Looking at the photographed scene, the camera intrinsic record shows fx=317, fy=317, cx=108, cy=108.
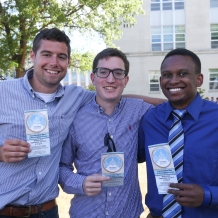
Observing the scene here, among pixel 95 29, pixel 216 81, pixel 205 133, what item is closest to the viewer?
pixel 205 133

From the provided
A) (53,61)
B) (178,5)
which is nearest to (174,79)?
(53,61)

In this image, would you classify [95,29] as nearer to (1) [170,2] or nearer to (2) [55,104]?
(2) [55,104]

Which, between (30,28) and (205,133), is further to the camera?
(30,28)

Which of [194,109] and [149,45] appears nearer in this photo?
[194,109]

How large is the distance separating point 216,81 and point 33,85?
27.8 meters

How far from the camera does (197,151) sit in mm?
2562

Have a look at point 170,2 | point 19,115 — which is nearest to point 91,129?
point 19,115

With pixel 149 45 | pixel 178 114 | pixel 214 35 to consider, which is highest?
pixel 214 35

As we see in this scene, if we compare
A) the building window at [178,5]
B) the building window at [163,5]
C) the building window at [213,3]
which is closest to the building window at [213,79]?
the building window at [213,3]

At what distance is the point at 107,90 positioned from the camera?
300cm

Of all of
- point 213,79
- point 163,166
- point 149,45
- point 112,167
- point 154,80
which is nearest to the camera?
point 163,166

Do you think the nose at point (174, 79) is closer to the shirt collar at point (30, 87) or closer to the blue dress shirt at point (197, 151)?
the blue dress shirt at point (197, 151)

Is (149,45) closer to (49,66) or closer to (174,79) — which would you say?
(49,66)

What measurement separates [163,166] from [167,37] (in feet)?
94.7
